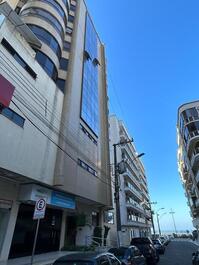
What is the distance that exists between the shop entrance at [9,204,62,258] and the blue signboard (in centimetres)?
157

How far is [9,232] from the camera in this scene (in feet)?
38.9

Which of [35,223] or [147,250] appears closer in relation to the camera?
[35,223]

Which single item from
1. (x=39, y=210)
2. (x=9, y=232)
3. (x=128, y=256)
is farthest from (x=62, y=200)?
(x=39, y=210)

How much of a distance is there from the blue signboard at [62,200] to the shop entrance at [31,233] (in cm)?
157

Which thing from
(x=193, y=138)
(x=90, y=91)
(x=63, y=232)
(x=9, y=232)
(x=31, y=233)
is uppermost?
(x=90, y=91)

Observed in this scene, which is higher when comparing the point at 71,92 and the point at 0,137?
the point at 71,92

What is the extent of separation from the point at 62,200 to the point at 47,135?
4855 millimetres

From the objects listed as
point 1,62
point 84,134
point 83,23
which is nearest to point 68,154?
point 84,134

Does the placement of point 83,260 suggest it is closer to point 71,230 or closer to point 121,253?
point 121,253

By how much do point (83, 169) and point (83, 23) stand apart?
67.2ft

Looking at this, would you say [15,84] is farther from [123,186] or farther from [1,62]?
[123,186]

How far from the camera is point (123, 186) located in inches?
1565

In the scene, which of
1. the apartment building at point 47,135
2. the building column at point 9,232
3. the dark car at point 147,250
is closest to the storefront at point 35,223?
the apartment building at point 47,135

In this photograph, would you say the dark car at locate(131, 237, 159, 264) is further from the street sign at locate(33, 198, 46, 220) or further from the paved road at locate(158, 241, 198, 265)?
the street sign at locate(33, 198, 46, 220)
